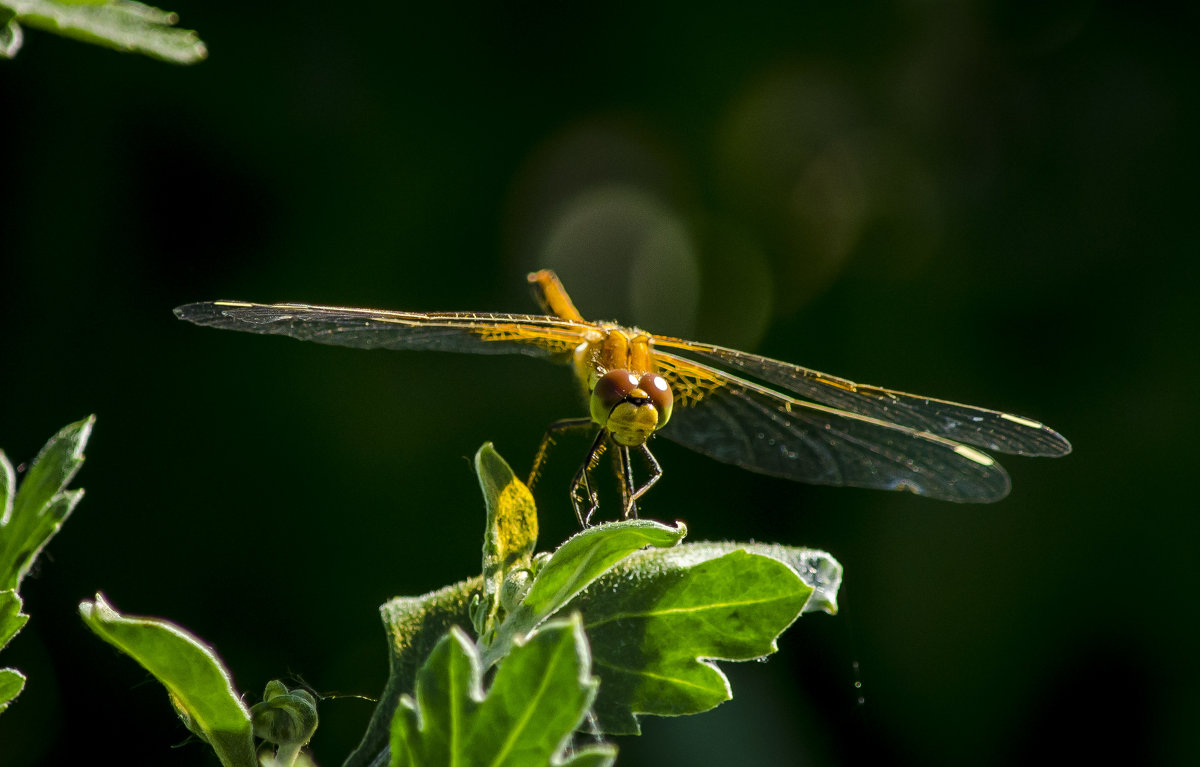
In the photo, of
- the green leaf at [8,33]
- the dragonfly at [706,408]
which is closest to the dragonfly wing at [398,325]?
the dragonfly at [706,408]

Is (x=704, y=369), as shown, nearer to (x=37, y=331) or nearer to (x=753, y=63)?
(x=753, y=63)

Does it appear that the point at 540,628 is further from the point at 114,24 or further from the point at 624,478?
the point at 624,478

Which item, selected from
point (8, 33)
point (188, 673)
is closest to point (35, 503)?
point (188, 673)

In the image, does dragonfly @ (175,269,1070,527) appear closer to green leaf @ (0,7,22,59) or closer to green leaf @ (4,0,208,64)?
green leaf @ (4,0,208,64)

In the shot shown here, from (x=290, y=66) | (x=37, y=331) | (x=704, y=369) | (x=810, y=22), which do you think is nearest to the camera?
(x=704, y=369)

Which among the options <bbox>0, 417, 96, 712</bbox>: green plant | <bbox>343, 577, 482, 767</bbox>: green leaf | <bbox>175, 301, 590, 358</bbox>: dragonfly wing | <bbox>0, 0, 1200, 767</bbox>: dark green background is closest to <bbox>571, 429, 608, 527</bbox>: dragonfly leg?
<bbox>175, 301, 590, 358</bbox>: dragonfly wing

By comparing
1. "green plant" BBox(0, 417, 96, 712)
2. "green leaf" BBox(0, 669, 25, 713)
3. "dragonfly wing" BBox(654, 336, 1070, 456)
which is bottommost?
"green leaf" BBox(0, 669, 25, 713)

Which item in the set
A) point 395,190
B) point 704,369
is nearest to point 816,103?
point 395,190
